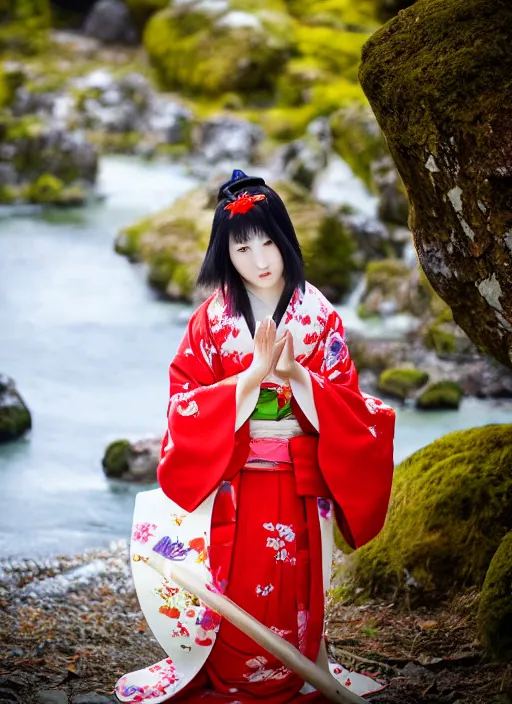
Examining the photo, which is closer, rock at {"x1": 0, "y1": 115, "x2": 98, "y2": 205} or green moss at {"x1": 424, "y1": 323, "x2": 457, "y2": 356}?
green moss at {"x1": 424, "y1": 323, "x2": 457, "y2": 356}

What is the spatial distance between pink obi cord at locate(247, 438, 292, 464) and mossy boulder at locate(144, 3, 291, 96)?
1386cm

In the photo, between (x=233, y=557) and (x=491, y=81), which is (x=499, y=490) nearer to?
(x=233, y=557)

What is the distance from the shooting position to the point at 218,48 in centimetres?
1656

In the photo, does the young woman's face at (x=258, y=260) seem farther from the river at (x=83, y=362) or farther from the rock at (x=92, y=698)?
the river at (x=83, y=362)

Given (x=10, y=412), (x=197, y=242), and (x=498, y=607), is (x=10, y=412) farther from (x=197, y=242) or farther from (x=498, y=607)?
(x=498, y=607)

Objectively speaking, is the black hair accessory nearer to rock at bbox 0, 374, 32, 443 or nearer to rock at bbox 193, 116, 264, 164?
rock at bbox 0, 374, 32, 443

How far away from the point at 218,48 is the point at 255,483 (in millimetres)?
14531

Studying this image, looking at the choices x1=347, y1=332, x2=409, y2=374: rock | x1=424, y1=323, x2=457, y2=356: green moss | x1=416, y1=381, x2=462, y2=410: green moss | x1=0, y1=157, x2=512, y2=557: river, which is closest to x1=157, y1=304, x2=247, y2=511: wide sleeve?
x1=0, y1=157, x2=512, y2=557: river

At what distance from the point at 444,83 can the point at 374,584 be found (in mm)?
2154

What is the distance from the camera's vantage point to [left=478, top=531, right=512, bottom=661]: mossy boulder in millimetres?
3354

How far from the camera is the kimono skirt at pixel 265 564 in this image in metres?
3.19

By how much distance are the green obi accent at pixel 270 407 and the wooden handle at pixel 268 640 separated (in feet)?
1.86

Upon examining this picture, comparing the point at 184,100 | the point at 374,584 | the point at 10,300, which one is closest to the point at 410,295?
the point at 10,300

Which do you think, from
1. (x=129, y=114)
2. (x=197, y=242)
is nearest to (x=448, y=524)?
(x=197, y=242)
